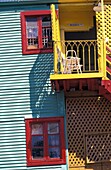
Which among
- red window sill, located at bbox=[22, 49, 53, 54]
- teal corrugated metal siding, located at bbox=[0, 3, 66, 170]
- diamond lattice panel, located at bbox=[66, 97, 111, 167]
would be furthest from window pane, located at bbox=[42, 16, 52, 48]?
diamond lattice panel, located at bbox=[66, 97, 111, 167]

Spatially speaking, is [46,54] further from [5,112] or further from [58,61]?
[5,112]

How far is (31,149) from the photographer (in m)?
14.4

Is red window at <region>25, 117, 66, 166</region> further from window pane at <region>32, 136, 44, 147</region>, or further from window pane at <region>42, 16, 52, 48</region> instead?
window pane at <region>42, 16, 52, 48</region>

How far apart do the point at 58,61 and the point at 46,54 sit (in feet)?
3.44

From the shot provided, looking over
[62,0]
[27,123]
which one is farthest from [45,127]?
[62,0]

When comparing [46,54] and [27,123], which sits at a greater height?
[46,54]

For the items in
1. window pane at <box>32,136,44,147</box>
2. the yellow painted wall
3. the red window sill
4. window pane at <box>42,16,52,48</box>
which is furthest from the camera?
the yellow painted wall

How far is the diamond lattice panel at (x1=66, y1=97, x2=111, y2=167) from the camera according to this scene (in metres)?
14.7

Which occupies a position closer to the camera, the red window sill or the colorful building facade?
the colorful building facade

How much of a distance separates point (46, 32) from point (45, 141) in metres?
3.40

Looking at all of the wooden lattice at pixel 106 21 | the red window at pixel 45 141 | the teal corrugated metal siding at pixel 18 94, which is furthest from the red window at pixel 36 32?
the red window at pixel 45 141

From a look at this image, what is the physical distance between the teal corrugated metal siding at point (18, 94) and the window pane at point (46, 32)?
394mm

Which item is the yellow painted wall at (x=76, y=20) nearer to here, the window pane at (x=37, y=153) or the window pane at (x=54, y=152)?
the window pane at (x=54, y=152)

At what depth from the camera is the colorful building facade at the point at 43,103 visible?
47.2ft
